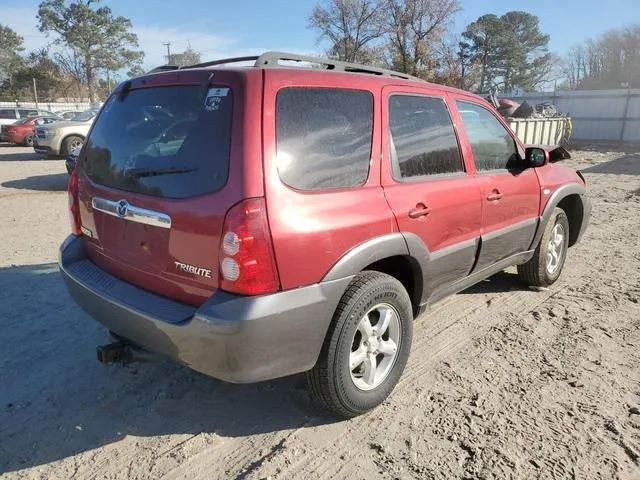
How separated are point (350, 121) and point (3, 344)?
114 inches

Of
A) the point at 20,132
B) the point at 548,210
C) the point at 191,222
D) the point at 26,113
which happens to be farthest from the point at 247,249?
the point at 26,113

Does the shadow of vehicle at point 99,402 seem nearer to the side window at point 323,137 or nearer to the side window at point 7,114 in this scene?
the side window at point 323,137

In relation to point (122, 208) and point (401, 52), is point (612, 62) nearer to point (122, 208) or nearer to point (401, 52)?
point (401, 52)

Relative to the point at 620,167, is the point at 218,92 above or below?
above

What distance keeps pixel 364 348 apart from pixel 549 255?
2.79 metres

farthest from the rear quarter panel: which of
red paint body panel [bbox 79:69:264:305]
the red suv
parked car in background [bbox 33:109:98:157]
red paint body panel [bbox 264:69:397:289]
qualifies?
parked car in background [bbox 33:109:98:157]

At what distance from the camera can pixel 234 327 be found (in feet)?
7.02

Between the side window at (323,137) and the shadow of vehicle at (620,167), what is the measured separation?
13.5 metres

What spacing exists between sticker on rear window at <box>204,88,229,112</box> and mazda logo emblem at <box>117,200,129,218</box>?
672 millimetres

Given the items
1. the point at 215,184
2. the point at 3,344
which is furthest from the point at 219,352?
the point at 3,344

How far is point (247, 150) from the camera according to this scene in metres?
2.19

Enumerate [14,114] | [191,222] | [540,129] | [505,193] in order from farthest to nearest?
[14,114] < [540,129] < [505,193] < [191,222]

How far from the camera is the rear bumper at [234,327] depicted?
2168mm

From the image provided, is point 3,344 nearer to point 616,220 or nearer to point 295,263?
point 295,263
